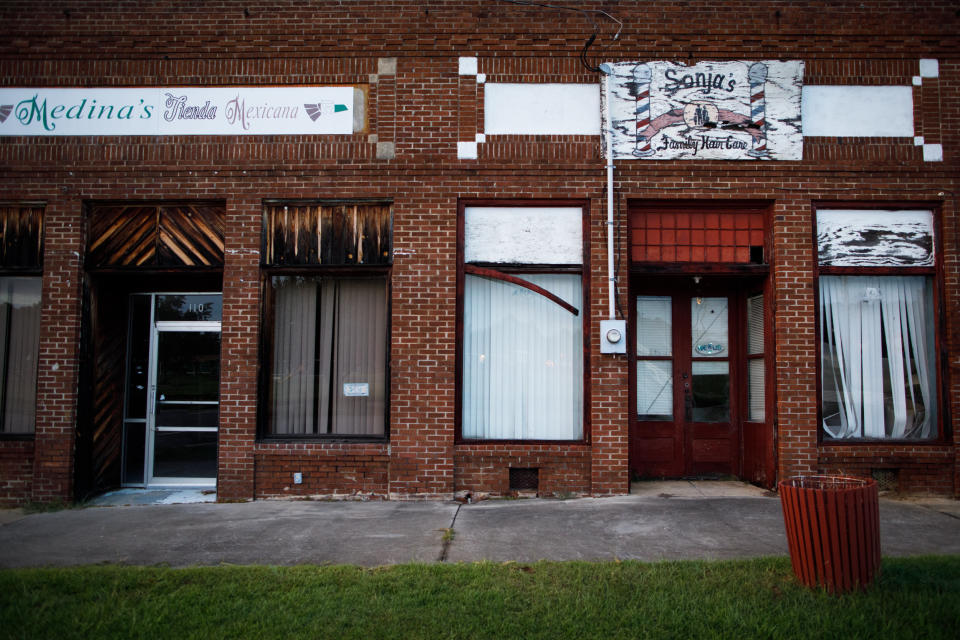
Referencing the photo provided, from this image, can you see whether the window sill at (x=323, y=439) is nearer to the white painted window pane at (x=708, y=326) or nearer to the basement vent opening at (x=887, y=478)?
the white painted window pane at (x=708, y=326)

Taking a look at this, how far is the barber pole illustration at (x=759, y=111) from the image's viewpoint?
26.7ft

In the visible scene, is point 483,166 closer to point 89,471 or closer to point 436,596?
point 436,596

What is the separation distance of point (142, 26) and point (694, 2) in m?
6.60

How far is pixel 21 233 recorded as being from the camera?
328 inches

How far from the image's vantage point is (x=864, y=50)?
320 inches

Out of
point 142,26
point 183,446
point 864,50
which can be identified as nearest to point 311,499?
point 183,446

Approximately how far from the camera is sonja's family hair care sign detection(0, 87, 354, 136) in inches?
324

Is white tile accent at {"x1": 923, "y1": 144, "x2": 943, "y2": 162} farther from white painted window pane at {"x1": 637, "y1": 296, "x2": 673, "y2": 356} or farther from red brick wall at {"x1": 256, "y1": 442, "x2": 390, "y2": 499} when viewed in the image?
red brick wall at {"x1": 256, "y1": 442, "x2": 390, "y2": 499}

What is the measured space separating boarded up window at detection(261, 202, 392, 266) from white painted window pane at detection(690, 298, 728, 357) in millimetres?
4015

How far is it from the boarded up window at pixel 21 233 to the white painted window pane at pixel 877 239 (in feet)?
30.7

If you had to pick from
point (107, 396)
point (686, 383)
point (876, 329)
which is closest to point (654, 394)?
point (686, 383)

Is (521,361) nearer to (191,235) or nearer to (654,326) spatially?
(654,326)

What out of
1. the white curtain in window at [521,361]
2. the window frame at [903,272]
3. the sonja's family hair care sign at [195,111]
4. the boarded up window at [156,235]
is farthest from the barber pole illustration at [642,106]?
the boarded up window at [156,235]

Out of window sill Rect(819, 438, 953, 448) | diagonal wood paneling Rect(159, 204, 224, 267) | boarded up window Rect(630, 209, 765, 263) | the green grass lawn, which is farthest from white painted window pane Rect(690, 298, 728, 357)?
diagonal wood paneling Rect(159, 204, 224, 267)
